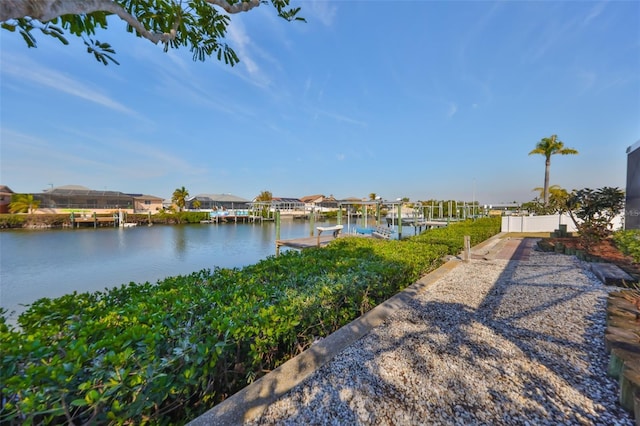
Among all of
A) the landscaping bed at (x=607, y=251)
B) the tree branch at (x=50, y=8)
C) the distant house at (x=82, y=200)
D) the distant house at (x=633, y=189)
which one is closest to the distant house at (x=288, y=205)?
the landscaping bed at (x=607, y=251)

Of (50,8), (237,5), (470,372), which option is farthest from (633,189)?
(50,8)

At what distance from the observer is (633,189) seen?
9188mm

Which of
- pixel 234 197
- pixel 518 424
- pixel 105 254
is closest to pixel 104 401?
pixel 518 424

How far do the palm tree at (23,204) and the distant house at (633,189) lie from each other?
54.7 metres

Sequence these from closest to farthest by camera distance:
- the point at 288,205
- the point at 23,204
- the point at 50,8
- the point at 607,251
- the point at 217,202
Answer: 1. the point at 50,8
2. the point at 607,251
3. the point at 23,204
4. the point at 288,205
5. the point at 217,202

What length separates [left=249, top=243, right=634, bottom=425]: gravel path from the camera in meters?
1.78

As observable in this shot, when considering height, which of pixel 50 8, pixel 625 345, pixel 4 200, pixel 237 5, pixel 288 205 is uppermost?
pixel 237 5

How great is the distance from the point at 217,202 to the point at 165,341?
197 feet

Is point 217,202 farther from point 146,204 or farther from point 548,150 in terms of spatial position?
point 548,150

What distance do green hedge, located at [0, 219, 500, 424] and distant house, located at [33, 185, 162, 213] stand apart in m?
48.0

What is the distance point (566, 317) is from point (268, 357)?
358 centimetres

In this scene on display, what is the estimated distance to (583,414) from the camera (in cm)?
178

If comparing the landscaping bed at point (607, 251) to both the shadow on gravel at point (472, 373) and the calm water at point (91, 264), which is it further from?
the calm water at point (91, 264)

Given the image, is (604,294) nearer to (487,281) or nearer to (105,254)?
(487,281)
